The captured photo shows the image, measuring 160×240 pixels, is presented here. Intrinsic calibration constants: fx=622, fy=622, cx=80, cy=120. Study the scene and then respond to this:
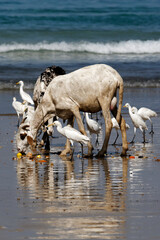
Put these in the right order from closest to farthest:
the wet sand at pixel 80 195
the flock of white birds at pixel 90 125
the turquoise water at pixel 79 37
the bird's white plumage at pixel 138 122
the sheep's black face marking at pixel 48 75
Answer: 1. the wet sand at pixel 80 195
2. the flock of white birds at pixel 90 125
3. the sheep's black face marking at pixel 48 75
4. the bird's white plumage at pixel 138 122
5. the turquoise water at pixel 79 37

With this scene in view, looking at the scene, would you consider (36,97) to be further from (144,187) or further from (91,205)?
(91,205)

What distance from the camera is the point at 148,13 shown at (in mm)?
48406

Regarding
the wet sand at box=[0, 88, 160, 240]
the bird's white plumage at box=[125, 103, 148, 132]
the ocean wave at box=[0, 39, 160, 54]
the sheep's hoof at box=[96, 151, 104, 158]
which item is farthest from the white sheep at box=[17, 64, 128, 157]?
the ocean wave at box=[0, 39, 160, 54]

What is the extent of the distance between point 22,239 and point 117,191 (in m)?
2.46

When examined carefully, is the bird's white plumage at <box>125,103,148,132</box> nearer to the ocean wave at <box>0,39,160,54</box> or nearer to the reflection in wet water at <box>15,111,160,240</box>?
the reflection in wet water at <box>15,111,160,240</box>

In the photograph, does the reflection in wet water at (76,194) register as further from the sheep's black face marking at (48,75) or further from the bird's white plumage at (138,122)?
the bird's white plumage at (138,122)

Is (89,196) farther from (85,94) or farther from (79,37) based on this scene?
(79,37)

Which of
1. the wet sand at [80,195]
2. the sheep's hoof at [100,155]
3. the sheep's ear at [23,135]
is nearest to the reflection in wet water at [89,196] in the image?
the wet sand at [80,195]

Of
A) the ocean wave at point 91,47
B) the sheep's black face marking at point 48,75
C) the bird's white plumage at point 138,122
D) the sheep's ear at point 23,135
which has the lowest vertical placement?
the bird's white plumage at point 138,122

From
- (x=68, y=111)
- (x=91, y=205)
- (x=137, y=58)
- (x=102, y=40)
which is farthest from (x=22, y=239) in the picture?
(x=102, y=40)

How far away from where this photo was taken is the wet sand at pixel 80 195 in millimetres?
6340

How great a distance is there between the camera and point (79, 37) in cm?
3909

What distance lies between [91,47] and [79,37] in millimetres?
2934

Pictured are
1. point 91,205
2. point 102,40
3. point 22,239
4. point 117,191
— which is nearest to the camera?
point 22,239
